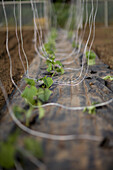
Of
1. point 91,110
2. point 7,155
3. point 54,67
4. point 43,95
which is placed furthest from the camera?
point 54,67

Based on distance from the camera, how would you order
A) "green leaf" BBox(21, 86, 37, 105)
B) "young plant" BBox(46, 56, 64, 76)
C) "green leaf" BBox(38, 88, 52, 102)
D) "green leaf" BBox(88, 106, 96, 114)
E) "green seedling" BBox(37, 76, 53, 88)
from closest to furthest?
"green leaf" BBox(88, 106, 96, 114), "green leaf" BBox(21, 86, 37, 105), "green leaf" BBox(38, 88, 52, 102), "green seedling" BBox(37, 76, 53, 88), "young plant" BBox(46, 56, 64, 76)

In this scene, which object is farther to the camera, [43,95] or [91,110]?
[43,95]

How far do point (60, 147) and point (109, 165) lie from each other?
0.35 metres

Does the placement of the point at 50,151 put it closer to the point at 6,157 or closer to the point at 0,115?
the point at 6,157

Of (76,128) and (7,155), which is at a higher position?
(7,155)

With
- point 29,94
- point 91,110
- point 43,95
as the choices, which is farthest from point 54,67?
point 91,110

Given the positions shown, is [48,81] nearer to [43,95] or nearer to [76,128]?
[43,95]

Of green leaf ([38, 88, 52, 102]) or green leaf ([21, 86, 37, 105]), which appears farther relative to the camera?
green leaf ([38, 88, 52, 102])

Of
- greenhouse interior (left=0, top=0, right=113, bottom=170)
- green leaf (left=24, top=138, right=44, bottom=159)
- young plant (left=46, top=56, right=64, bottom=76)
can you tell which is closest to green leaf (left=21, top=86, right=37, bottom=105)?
greenhouse interior (left=0, top=0, right=113, bottom=170)

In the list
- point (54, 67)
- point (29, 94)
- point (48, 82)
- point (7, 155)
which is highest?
point (7, 155)

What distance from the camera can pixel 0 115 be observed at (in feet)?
7.04

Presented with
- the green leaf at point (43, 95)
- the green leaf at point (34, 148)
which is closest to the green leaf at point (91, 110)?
the green leaf at point (43, 95)

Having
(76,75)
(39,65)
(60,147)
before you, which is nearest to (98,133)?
(60,147)

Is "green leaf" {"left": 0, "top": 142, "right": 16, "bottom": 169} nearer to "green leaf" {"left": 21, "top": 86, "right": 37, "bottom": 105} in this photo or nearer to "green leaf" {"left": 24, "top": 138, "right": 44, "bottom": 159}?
"green leaf" {"left": 24, "top": 138, "right": 44, "bottom": 159}
